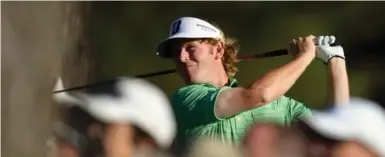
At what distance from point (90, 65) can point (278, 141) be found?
1.79 feet

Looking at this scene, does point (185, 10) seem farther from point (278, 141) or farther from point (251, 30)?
point (278, 141)

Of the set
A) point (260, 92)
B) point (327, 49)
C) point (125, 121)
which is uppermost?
point (327, 49)

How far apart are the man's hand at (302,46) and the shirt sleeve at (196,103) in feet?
0.68

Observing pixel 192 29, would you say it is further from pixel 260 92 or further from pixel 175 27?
pixel 260 92

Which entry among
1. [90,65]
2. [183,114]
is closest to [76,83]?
[90,65]

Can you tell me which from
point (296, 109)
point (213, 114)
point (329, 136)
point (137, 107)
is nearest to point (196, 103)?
point (213, 114)

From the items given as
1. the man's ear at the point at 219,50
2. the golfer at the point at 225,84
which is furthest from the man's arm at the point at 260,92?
the man's ear at the point at 219,50

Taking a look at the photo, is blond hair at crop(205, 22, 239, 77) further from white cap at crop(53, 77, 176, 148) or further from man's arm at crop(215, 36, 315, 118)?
white cap at crop(53, 77, 176, 148)

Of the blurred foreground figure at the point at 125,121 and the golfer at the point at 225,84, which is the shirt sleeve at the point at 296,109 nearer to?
the golfer at the point at 225,84

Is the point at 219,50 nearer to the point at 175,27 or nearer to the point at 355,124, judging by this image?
the point at 175,27

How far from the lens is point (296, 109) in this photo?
10.0 feet

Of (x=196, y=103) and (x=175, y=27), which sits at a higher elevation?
(x=175, y=27)

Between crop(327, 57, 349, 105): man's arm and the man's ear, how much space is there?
0.94 ft

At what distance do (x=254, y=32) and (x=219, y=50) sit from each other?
0.35 feet
